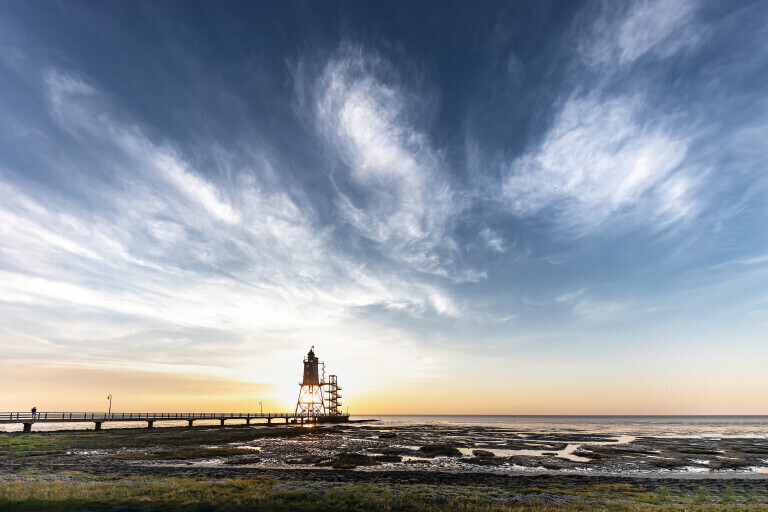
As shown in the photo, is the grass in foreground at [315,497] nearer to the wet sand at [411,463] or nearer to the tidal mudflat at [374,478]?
the tidal mudflat at [374,478]

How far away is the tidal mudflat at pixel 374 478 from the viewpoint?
18312 millimetres

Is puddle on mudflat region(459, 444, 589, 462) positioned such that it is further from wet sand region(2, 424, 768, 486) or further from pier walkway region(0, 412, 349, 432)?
pier walkway region(0, 412, 349, 432)

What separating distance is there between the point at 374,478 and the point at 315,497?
975 centimetres

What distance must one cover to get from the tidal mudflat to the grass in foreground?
6 cm

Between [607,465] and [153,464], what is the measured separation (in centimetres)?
3765

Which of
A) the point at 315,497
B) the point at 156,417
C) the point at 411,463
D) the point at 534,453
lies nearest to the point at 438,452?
the point at 411,463

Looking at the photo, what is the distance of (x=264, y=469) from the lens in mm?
31156

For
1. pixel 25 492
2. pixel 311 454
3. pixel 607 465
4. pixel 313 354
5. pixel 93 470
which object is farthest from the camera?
pixel 313 354

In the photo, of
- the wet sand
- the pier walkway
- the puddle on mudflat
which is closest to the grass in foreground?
the wet sand

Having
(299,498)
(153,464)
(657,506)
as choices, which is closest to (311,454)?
(153,464)

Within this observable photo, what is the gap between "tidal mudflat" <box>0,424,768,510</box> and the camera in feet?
60.1

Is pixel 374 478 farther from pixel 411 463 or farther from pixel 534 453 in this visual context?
pixel 534 453

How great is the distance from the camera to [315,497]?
1895cm

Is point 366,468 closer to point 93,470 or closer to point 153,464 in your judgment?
point 153,464
